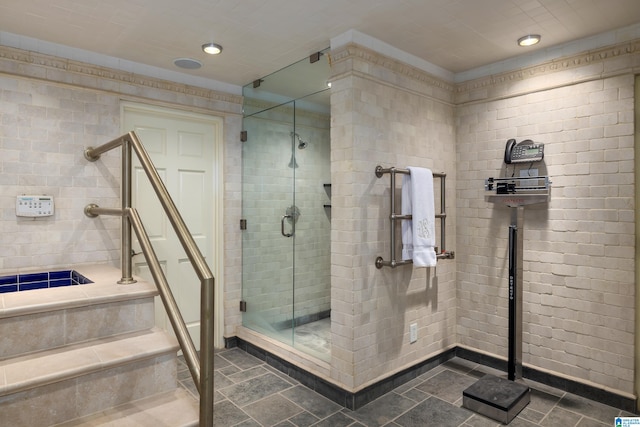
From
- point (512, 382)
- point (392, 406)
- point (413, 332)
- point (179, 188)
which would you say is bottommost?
point (392, 406)

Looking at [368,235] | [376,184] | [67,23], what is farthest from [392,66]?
[67,23]

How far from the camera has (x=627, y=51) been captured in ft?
7.63

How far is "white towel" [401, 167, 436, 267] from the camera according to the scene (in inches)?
102

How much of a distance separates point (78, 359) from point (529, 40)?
9.75 ft

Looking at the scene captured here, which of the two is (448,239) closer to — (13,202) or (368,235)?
(368,235)

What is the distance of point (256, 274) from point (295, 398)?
114 centimetres

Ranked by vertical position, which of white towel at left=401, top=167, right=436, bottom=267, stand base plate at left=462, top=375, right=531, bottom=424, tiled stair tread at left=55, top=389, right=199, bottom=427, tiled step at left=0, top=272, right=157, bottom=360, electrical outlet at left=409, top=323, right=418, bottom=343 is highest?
white towel at left=401, top=167, right=436, bottom=267

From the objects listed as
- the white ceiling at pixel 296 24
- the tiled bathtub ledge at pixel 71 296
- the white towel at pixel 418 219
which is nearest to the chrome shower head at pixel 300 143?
the white ceiling at pixel 296 24

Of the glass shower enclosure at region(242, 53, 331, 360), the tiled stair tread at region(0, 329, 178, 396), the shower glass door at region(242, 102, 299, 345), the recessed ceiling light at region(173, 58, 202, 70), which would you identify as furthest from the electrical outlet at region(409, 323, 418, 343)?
the recessed ceiling light at region(173, 58, 202, 70)

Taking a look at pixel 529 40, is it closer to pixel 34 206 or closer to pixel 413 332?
pixel 413 332

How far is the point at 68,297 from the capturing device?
5.80 ft

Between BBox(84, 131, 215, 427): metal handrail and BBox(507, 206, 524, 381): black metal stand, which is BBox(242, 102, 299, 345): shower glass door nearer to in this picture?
BBox(84, 131, 215, 427): metal handrail

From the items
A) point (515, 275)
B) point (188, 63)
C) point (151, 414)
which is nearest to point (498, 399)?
point (515, 275)

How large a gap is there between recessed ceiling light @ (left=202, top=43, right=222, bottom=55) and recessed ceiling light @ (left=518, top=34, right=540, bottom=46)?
193cm
